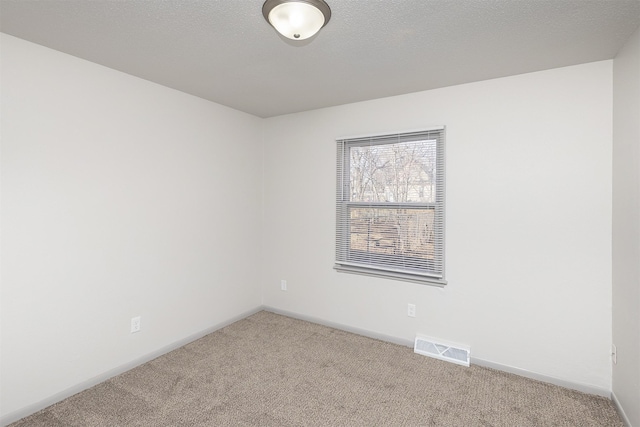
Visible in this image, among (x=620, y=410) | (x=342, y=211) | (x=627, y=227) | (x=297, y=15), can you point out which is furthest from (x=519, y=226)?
(x=297, y=15)

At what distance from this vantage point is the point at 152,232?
112 inches

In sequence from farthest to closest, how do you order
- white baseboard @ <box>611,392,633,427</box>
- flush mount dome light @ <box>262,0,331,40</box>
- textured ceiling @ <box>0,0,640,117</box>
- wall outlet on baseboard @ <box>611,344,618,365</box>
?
wall outlet on baseboard @ <box>611,344,618,365</box>, white baseboard @ <box>611,392,633,427</box>, textured ceiling @ <box>0,0,640,117</box>, flush mount dome light @ <box>262,0,331,40</box>

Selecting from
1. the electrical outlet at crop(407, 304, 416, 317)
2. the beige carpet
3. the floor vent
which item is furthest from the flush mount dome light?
the floor vent

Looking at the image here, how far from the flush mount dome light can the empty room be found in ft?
0.04

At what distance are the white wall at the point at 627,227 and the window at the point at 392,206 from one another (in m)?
1.16

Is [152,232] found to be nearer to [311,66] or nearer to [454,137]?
[311,66]

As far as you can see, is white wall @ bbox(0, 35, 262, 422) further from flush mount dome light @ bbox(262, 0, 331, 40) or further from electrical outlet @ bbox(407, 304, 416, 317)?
electrical outlet @ bbox(407, 304, 416, 317)

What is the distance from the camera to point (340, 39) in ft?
6.56

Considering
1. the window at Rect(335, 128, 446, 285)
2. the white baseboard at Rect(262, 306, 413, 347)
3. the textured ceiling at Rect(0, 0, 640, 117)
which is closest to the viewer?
the textured ceiling at Rect(0, 0, 640, 117)

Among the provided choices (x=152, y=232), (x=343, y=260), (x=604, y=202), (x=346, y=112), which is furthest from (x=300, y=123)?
(x=604, y=202)

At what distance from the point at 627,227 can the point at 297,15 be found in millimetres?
2315

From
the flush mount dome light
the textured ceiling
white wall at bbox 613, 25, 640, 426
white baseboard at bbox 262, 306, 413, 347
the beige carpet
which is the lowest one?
the beige carpet

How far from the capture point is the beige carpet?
6.75 feet

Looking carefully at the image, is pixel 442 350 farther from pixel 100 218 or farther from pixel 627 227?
pixel 100 218
